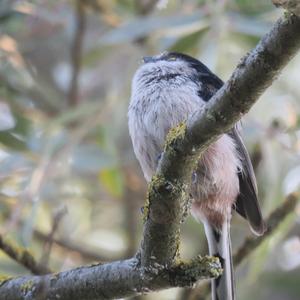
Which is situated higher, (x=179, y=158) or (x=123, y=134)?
(x=123, y=134)

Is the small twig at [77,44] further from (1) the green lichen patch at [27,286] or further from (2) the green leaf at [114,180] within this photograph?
(1) the green lichen patch at [27,286]

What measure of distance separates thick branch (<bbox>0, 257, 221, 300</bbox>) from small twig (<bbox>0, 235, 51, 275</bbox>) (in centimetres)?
18

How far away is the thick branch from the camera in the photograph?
248cm

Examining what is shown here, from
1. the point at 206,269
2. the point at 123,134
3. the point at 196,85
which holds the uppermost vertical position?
the point at 123,134

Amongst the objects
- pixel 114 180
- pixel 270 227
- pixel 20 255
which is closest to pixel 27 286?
pixel 20 255

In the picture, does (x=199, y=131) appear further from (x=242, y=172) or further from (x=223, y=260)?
(x=242, y=172)

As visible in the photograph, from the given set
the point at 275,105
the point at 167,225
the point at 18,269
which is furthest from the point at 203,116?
the point at 275,105

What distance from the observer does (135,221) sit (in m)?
4.95

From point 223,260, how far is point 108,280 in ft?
2.91

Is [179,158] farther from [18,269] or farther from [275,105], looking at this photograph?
[275,105]

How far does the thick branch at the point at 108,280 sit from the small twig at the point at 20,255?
0.58 ft

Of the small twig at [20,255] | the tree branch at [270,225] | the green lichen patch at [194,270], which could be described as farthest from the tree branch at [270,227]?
the green lichen patch at [194,270]

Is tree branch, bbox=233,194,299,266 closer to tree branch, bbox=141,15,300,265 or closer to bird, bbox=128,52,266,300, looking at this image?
bird, bbox=128,52,266,300

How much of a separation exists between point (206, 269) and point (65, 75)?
339cm
